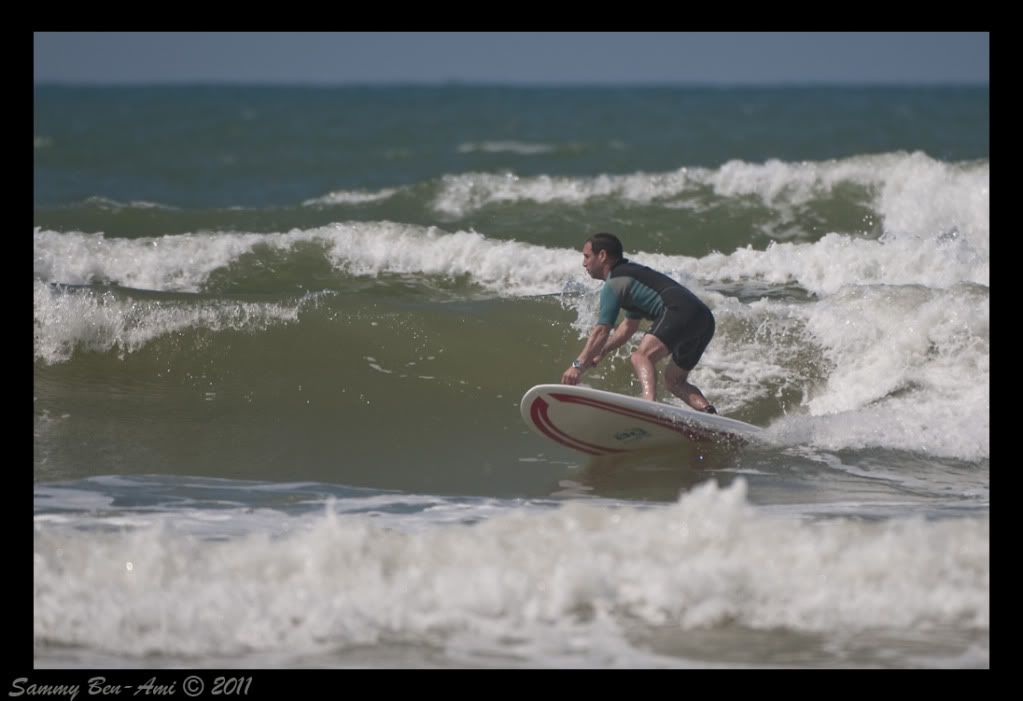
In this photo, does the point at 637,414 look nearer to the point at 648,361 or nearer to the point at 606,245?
the point at 648,361

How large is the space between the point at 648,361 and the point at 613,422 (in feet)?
1.45

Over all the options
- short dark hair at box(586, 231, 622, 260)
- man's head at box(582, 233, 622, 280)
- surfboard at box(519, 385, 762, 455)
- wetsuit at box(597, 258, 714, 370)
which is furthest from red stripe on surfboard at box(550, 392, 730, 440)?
short dark hair at box(586, 231, 622, 260)

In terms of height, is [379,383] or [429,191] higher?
[429,191]

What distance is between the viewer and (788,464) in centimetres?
816

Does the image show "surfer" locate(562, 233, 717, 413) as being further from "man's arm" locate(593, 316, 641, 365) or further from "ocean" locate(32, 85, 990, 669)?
"ocean" locate(32, 85, 990, 669)

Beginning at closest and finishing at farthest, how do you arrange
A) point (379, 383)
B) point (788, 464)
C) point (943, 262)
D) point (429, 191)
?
point (788, 464), point (379, 383), point (943, 262), point (429, 191)

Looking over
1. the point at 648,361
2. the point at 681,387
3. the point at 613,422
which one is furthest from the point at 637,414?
the point at 681,387

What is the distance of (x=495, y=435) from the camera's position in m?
9.12

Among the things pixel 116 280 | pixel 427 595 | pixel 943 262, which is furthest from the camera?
pixel 116 280

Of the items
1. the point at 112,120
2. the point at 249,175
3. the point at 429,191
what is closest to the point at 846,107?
the point at 112,120

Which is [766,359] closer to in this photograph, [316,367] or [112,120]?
[316,367]

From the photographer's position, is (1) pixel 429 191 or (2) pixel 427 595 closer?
(2) pixel 427 595

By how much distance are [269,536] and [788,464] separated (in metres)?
3.49

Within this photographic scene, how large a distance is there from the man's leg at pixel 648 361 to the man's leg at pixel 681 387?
0.21 m
